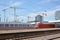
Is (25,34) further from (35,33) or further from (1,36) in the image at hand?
(1,36)

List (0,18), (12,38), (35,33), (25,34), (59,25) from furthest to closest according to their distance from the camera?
1. (0,18)
2. (59,25)
3. (35,33)
4. (25,34)
5. (12,38)

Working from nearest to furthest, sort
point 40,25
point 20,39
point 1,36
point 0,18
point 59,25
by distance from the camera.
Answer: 1. point 1,36
2. point 20,39
3. point 40,25
4. point 59,25
5. point 0,18

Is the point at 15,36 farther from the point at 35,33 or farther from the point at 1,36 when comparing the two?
the point at 35,33

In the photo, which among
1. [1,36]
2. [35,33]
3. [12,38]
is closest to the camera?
[1,36]

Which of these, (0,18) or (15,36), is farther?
(0,18)

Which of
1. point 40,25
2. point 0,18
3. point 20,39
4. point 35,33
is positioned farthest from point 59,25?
point 20,39

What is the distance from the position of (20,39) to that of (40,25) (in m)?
48.1

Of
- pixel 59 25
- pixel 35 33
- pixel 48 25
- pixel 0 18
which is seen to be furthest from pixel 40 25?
pixel 35 33

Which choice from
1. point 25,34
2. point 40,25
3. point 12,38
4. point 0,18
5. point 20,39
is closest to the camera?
point 12,38

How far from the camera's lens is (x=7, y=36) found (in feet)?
45.4

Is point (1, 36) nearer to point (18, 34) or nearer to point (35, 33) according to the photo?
point (18, 34)

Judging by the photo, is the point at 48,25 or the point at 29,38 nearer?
the point at 29,38

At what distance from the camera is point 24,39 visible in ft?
53.6

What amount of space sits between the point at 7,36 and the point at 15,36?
1.23m
